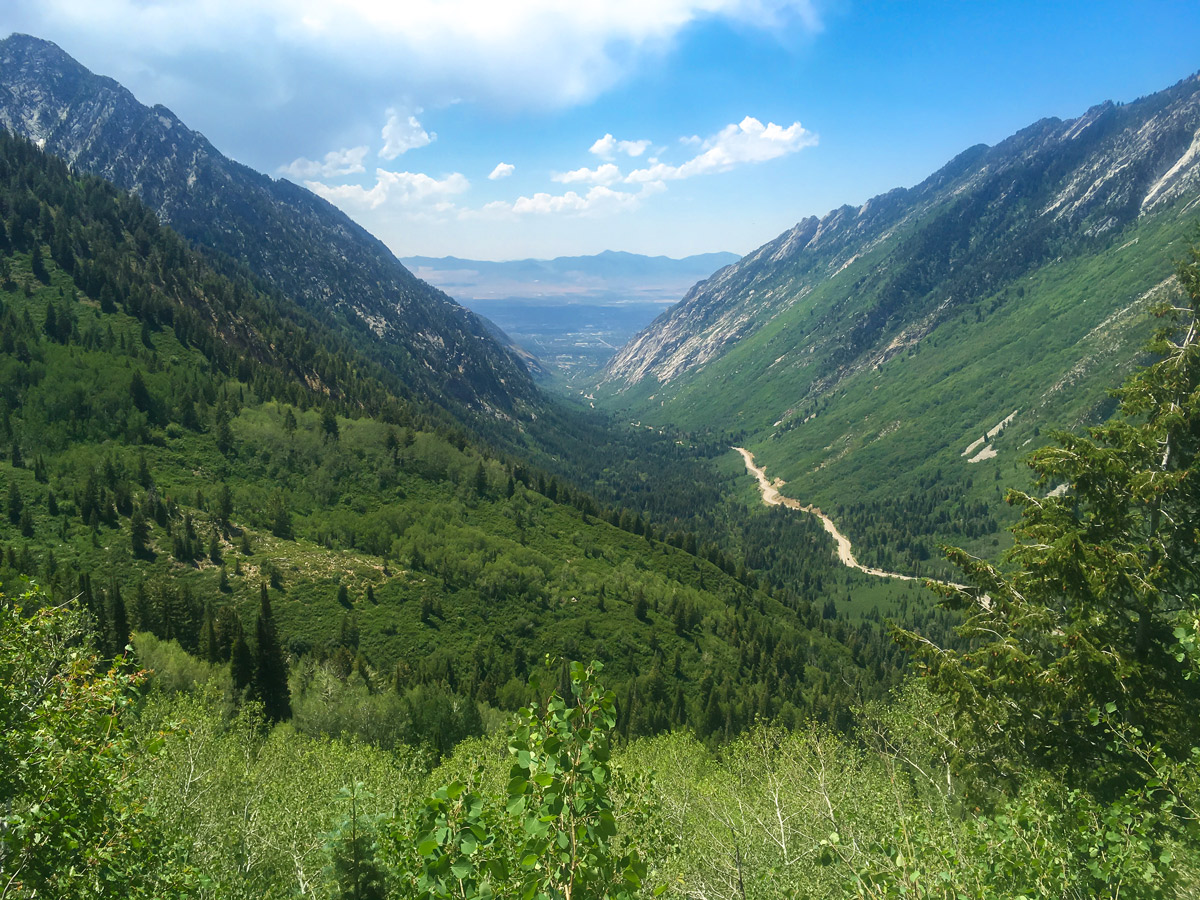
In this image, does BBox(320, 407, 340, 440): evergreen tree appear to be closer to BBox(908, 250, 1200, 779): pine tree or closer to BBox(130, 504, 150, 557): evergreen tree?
BBox(130, 504, 150, 557): evergreen tree

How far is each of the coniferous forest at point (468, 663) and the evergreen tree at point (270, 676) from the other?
0.46 m

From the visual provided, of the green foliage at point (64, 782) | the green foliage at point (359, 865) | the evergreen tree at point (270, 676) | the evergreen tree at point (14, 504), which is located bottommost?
the evergreen tree at point (270, 676)

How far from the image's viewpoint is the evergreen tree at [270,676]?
62.2 meters

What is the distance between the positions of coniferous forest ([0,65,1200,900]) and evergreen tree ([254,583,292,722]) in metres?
0.46

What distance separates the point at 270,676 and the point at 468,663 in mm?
39912

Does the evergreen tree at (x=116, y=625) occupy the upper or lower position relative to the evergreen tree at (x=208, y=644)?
upper

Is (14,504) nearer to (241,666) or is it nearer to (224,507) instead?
(224,507)

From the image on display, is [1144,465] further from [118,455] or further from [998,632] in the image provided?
[118,455]

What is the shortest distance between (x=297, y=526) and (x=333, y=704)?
69867 millimetres

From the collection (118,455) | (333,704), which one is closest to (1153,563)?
(333,704)

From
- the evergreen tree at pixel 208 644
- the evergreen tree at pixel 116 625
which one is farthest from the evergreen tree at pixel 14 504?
the evergreen tree at pixel 208 644

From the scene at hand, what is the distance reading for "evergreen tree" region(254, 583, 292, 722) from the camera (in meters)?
62.2

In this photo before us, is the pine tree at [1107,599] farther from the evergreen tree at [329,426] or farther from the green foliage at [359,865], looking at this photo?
the evergreen tree at [329,426]

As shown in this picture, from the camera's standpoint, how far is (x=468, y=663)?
99.2 m
